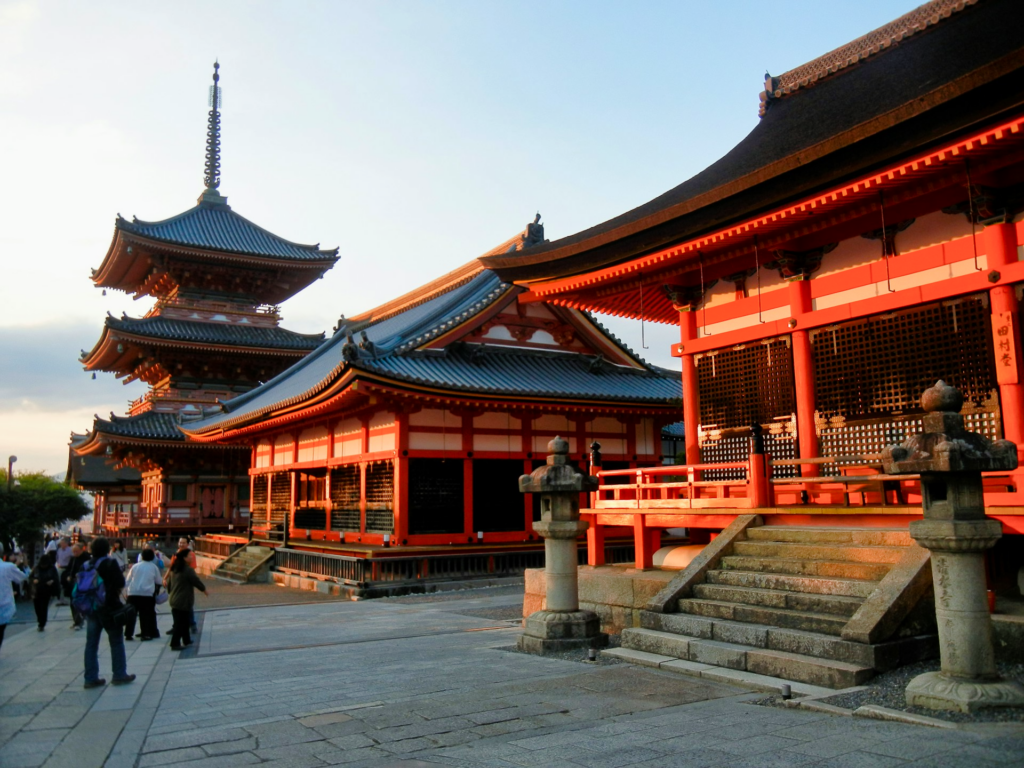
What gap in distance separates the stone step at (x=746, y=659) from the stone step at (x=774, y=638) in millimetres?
64

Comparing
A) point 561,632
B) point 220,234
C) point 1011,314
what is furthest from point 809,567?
point 220,234

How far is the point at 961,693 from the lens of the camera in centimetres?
655

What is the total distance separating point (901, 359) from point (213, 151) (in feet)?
145

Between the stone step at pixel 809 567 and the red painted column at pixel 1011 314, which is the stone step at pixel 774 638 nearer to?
the stone step at pixel 809 567

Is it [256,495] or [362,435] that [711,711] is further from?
[256,495]

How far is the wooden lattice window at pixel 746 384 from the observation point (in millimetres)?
12820

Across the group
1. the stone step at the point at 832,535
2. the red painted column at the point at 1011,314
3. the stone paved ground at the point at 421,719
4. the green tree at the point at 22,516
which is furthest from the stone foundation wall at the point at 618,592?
the green tree at the point at 22,516

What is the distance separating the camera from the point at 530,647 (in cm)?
1058

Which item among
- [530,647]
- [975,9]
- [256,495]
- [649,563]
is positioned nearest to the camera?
[530,647]

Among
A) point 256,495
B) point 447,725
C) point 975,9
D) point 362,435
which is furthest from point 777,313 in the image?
point 256,495

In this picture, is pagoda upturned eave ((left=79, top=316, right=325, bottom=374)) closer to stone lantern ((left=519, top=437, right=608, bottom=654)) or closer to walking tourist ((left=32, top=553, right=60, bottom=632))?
walking tourist ((left=32, top=553, right=60, bottom=632))

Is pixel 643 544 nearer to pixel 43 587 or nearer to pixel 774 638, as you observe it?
pixel 774 638

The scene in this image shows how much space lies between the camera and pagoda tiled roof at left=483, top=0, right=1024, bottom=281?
8977 millimetres

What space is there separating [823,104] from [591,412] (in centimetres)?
1067
